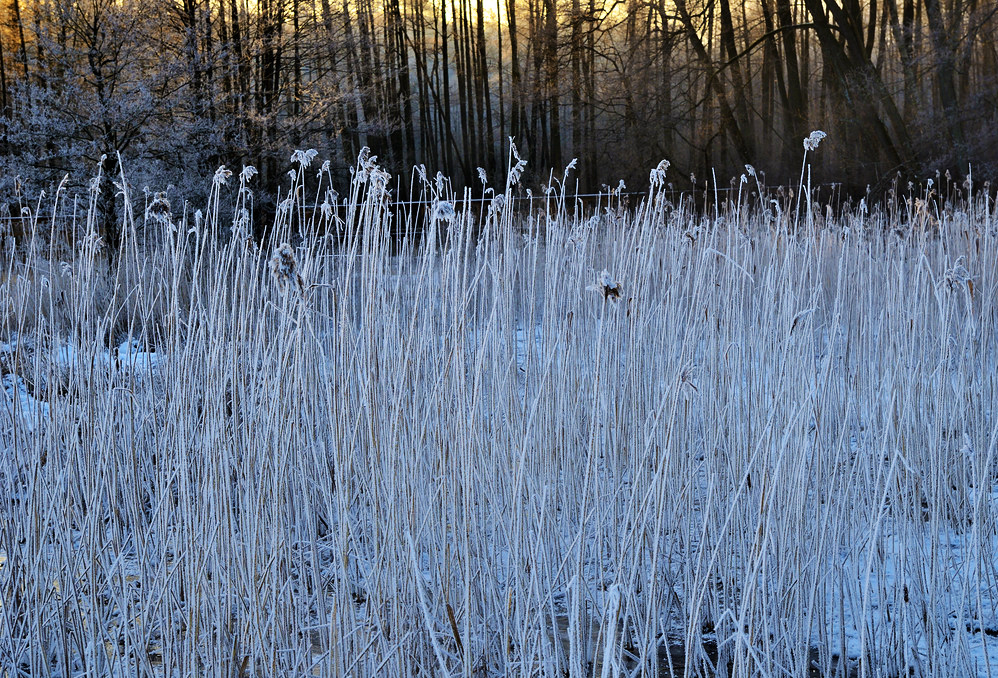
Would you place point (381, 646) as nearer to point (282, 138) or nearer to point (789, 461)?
point (789, 461)

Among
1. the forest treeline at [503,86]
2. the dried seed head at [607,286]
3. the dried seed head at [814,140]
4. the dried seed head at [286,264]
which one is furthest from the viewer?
the forest treeline at [503,86]

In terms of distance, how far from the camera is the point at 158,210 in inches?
68.9

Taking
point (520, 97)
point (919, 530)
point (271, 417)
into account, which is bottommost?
point (919, 530)

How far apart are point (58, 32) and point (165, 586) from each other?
838 centimetres

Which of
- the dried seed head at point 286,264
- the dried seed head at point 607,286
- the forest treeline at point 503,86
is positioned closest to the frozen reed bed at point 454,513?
the dried seed head at point 286,264

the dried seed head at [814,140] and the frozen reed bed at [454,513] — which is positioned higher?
the dried seed head at [814,140]

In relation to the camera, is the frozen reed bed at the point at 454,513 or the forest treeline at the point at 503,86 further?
the forest treeline at the point at 503,86

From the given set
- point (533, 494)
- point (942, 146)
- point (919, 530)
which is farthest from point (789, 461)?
point (942, 146)

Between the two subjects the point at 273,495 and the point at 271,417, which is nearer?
the point at 271,417

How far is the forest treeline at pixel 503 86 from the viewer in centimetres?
773

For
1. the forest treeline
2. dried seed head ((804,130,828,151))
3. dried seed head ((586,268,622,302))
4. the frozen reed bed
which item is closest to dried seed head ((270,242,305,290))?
the frozen reed bed

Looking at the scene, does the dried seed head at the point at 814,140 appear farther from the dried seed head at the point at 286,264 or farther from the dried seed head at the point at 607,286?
the dried seed head at the point at 286,264

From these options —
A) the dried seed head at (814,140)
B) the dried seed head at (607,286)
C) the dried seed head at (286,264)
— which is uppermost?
the dried seed head at (814,140)

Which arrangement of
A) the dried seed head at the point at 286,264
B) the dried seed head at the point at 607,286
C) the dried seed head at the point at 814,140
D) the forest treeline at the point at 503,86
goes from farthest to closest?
the forest treeline at the point at 503,86, the dried seed head at the point at 814,140, the dried seed head at the point at 286,264, the dried seed head at the point at 607,286
